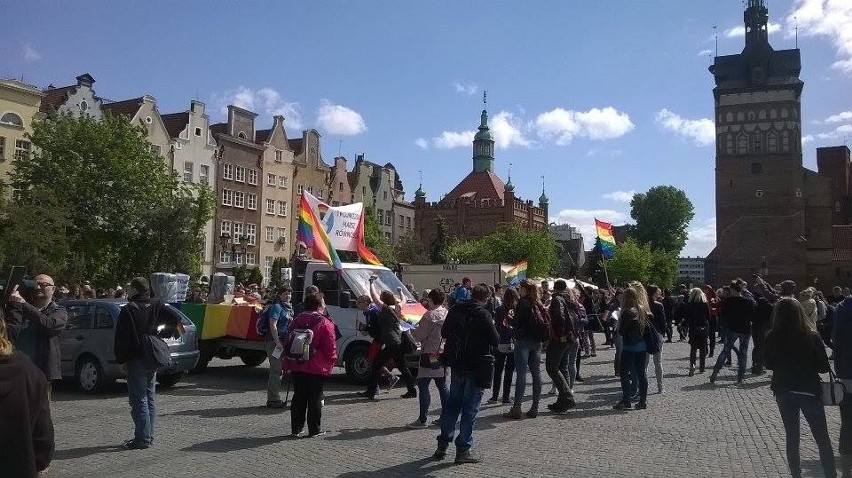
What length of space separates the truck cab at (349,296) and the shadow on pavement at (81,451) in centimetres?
603

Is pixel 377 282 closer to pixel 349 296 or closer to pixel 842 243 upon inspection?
pixel 349 296

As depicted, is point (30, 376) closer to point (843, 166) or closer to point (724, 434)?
point (724, 434)

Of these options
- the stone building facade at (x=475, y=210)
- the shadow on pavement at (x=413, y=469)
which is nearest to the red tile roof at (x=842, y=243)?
the stone building facade at (x=475, y=210)

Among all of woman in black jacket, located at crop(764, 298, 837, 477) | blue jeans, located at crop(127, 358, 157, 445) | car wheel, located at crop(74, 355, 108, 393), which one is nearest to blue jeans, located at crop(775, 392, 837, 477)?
woman in black jacket, located at crop(764, 298, 837, 477)

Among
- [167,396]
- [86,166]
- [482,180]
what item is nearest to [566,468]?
[167,396]

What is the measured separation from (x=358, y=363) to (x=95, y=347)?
187 inches

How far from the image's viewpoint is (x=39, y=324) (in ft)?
26.6

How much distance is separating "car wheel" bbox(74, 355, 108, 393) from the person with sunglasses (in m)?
4.61

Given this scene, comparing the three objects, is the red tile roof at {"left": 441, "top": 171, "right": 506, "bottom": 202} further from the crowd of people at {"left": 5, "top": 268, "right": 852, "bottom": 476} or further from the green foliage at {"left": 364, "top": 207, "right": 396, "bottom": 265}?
the crowd of people at {"left": 5, "top": 268, "right": 852, "bottom": 476}

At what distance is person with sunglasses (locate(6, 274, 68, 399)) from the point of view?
25.9 ft

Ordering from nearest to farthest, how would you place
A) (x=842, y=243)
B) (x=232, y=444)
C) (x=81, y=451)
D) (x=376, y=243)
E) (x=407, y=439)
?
(x=81, y=451) → (x=232, y=444) → (x=407, y=439) → (x=376, y=243) → (x=842, y=243)

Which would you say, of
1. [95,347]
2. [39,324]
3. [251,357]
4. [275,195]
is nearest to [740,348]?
[251,357]

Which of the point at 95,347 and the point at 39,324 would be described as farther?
the point at 95,347

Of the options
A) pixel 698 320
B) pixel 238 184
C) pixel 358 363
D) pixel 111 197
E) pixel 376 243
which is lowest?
pixel 358 363
